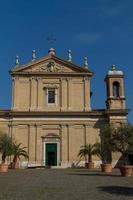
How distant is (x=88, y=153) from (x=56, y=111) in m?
5.87

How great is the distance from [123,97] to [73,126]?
6280 millimetres

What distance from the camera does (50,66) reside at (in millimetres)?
40781

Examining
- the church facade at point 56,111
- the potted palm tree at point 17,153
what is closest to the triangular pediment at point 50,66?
Answer: the church facade at point 56,111

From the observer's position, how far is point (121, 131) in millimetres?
25484

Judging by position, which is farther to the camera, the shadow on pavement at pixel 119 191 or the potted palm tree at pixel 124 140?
the potted palm tree at pixel 124 140

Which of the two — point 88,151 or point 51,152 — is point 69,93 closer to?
point 51,152

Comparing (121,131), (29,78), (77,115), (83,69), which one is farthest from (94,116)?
(121,131)

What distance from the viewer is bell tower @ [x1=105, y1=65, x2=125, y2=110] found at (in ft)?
131

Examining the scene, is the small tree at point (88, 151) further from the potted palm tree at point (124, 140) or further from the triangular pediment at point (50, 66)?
the potted palm tree at point (124, 140)

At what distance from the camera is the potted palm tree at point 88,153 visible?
1417 inches

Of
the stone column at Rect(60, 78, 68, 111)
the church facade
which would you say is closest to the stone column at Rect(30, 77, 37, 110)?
the church facade

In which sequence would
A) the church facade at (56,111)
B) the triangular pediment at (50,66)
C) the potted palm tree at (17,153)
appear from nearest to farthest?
the potted palm tree at (17,153)
the church facade at (56,111)
the triangular pediment at (50,66)

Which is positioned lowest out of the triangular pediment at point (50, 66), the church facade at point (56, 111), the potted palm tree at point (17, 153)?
the potted palm tree at point (17, 153)

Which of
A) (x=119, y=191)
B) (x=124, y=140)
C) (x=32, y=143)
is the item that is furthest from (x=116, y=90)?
(x=119, y=191)
